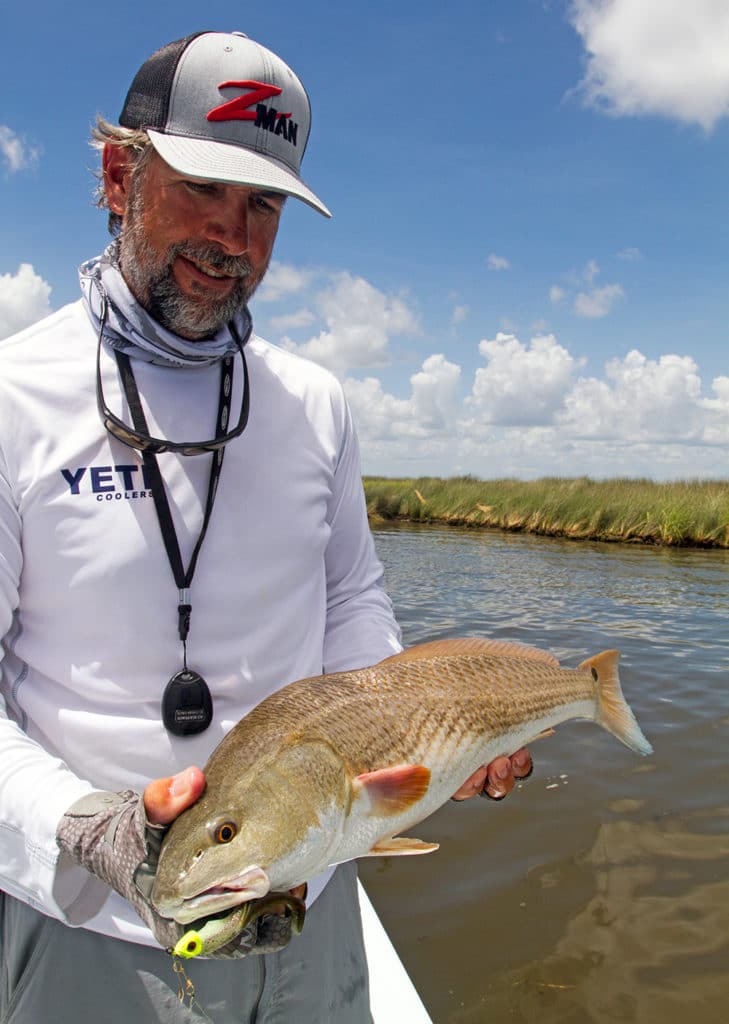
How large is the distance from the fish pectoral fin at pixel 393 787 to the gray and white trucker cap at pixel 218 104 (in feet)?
5.40

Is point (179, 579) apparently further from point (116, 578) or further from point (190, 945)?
point (190, 945)

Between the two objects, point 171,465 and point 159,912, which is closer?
point 159,912

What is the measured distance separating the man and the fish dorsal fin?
34cm

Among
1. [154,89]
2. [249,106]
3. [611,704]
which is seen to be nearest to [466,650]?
[611,704]

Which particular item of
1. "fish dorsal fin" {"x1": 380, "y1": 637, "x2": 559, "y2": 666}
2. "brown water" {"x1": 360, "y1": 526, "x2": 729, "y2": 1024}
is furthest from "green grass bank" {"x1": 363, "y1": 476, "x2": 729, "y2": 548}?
"fish dorsal fin" {"x1": 380, "y1": 637, "x2": 559, "y2": 666}

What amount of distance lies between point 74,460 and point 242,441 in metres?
0.52

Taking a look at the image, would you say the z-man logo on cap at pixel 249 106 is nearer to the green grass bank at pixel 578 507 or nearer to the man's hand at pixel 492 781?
the man's hand at pixel 492 781

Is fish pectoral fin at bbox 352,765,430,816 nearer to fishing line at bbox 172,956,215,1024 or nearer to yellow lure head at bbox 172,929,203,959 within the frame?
yellow lure head at bbox 172,929,203,959

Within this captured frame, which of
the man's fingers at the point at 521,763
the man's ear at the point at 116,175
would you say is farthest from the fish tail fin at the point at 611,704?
the man's ear at the point at 116,175

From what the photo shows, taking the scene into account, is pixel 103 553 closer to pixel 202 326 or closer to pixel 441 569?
pixel 202 326

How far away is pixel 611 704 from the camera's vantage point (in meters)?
3.16

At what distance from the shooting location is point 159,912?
1.60 metres

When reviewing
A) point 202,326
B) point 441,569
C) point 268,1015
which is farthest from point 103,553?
point 441,569

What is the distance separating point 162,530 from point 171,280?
765 mm
